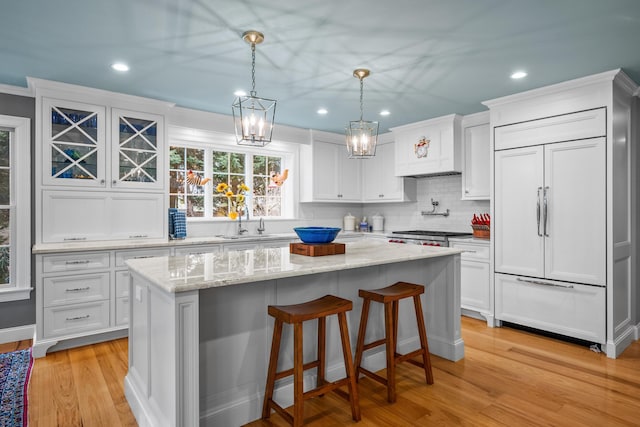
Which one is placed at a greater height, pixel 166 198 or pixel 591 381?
pixel 166 198

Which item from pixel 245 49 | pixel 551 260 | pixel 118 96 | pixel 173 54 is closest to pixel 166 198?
pixel 118 96

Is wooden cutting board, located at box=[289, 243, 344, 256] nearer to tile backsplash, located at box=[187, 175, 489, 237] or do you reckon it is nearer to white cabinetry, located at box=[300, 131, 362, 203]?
tile backsplash, located at box=[187, 175, 489, 237]

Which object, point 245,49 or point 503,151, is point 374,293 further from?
point 503,151

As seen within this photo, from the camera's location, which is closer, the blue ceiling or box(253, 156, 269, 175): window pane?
the blue ceiling

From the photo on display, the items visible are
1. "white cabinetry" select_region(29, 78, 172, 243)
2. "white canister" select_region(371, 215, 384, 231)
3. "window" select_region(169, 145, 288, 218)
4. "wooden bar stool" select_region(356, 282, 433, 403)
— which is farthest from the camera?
"white canister" select_region(371, 215, 384, 231)

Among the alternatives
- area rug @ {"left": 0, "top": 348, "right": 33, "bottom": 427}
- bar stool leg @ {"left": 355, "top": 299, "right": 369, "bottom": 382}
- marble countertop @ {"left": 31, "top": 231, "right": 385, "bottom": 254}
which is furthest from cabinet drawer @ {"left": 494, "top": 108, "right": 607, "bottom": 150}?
area rug @ {"left": 0, "top": 348, "right": 33, "bottom": 427}

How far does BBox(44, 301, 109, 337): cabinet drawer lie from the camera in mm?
3316

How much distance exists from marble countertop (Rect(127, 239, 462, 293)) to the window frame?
8.21 ft

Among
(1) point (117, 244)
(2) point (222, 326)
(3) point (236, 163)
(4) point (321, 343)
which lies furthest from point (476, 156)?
(1) point (117, 244)

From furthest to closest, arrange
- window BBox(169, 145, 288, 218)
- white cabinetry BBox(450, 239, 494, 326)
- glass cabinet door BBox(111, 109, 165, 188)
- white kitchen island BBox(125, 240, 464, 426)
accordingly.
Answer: window BBox(169, 145, 288, 218), white cabinetry BBox(450, 239, 494, 326), glass cabinet door BBox(111, 109, 165, 188), white kitchen island BBox(125, 240, 464, 426)

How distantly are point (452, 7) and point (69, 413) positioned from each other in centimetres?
333

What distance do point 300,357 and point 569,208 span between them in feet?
9.57

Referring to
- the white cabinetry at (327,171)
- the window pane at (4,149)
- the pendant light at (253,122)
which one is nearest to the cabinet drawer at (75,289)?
the window pane at (4,149)

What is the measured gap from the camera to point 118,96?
376 centimetres
